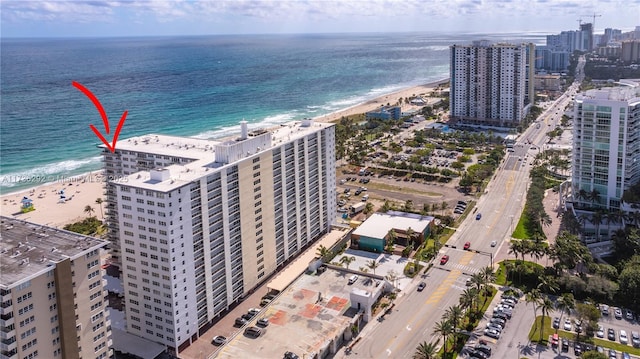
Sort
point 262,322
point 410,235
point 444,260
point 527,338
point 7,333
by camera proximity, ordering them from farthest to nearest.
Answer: point 410,235, point 444,260, point 262,322, point 527,338, point 7,333

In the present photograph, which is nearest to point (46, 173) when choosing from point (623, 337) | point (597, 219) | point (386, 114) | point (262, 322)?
point (262, 322)

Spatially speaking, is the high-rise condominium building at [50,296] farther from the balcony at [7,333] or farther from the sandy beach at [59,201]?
the sandy beach at [59,201]

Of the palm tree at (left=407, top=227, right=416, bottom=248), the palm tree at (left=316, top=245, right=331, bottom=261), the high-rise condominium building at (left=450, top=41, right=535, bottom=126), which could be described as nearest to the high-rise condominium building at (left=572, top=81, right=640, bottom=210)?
the palm tree at (left=407, top=227, right=416, bottom=248)

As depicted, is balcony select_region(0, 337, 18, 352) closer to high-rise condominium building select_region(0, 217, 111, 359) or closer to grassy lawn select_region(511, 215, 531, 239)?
high-rise condominium building select_region(0, 217, 111, 359)

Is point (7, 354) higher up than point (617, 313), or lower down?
higher up

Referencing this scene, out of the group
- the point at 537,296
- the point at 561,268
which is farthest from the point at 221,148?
the point at 561,268

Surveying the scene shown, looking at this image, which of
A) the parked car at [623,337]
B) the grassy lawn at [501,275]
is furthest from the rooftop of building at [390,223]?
the parked car at [623,337]

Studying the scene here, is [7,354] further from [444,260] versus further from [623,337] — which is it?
[623,337]
